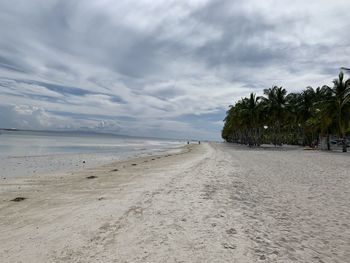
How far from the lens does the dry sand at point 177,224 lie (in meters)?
4.79

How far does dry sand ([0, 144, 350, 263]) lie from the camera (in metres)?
4.79

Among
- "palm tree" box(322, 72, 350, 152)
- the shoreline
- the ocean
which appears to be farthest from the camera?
"palm tree" box(322, 72, 350, 152)

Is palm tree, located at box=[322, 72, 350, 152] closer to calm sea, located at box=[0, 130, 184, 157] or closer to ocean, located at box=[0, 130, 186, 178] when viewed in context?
ocean, located at box=[0, 130, 186, 178]

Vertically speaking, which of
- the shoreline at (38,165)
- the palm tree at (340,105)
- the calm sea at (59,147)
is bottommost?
the shoreline at (38,165)

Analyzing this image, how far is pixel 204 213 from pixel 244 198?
228cm

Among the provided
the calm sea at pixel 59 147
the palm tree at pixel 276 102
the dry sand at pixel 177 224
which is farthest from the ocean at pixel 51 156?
the palm tree at pixel 276 102

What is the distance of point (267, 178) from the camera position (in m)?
13.4

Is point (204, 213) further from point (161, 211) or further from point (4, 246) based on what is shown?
point (4, 246)

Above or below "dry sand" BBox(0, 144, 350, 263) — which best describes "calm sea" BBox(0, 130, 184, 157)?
above

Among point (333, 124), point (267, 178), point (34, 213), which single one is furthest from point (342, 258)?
point (333, 124)

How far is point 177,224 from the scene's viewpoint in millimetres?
6270

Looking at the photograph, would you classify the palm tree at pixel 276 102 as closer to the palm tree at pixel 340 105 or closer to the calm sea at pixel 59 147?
the palm tree at pixel 340 105

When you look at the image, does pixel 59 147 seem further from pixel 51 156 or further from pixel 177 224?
pixel 177 224

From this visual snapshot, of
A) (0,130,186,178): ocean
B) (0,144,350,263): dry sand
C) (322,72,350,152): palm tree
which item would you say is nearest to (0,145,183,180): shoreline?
(0,130,186,178): ocean
